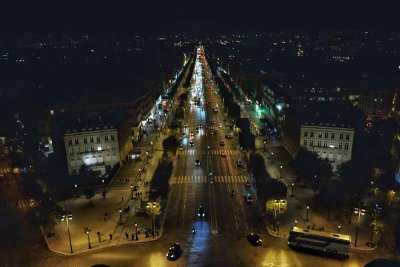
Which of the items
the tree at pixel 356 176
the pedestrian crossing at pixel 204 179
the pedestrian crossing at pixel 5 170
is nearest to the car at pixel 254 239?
the tree at pixel 356 176

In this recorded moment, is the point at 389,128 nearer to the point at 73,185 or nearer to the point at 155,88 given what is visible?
the point at 73,185

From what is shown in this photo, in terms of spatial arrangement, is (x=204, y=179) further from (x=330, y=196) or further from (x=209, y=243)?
(x=330, y=196)

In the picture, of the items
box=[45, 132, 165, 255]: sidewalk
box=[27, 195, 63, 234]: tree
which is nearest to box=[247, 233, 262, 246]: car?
box=[45, 132, 165, 255]: sidewalk

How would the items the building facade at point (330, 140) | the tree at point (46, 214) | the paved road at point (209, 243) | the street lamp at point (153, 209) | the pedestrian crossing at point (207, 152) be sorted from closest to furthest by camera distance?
the paved road at point (209, 243) → the tree at point (46, 214) → the street lamp at point (153, 209) → the building facade at point (330, 140) → the pedestrian crossing at point (207, 152)

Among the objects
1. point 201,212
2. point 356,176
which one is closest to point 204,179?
point 201,212

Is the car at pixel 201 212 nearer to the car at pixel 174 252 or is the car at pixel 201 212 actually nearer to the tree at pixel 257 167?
the car at pixel 174 252

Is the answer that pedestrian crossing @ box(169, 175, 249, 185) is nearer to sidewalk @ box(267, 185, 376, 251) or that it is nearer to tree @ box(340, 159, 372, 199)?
sidewalk @ box(267, 185, 376, 251)
